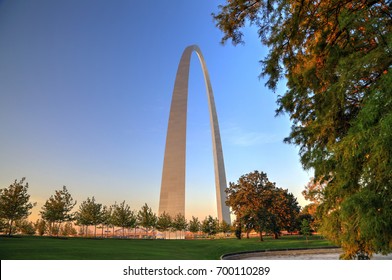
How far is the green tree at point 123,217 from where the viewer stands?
39938mm

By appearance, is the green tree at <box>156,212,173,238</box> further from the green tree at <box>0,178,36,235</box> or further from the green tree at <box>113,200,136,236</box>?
the green tree at <box>0,178,36,235</box>

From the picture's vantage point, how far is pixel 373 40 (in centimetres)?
680

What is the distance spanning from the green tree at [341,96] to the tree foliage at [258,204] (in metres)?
31.7

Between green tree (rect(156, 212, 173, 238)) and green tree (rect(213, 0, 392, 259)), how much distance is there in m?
32.5

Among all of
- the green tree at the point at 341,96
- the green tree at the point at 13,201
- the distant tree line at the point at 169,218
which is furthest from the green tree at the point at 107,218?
the green tree at the point at 341,96

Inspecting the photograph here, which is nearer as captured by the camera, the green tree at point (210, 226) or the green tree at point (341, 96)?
the green tree at point (341, 96)

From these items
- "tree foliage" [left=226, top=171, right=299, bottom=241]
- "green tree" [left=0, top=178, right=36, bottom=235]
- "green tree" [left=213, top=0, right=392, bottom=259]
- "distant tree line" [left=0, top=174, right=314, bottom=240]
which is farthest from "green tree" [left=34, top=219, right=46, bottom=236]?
"green tree" [left=213, top=0, right=392, bottom=259]

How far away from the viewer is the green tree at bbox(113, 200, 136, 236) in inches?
1572

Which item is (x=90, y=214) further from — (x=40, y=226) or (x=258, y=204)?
(x=258, y=204)

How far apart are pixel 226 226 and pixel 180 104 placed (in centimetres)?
1804

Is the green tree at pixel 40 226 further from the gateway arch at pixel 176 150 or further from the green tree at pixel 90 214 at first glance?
the gateway arch at pixel 176 150
